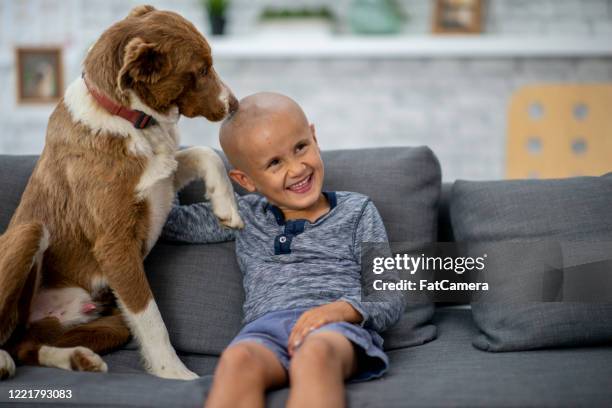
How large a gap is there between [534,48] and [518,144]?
696mm

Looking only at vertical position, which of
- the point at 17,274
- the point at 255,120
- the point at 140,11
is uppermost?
the point at 140,11

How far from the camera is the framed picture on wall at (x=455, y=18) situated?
13.6 feet

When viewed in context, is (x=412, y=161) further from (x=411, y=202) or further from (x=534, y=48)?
(x=534, y=48)

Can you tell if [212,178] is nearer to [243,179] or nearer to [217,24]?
[243,179]

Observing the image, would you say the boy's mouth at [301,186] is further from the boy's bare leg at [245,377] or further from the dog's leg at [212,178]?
the boy's bare leg at [245,377]

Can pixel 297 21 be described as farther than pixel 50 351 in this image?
Yes

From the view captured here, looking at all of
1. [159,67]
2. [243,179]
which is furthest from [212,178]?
[159,67]

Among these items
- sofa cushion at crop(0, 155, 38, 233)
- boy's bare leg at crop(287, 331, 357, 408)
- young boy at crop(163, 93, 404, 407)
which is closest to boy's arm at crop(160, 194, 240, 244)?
young boy at crop(163, 93, 404, 407)

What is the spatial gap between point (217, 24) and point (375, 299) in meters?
2.99

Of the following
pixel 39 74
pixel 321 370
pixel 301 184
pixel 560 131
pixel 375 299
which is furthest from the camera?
pixel 39 74

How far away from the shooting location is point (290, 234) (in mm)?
1729

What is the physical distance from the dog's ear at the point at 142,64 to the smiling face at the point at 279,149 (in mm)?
240

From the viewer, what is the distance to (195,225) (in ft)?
6.24

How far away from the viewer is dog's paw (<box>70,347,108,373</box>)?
1.61 meters
